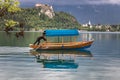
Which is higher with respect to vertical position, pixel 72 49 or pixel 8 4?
pixel 8 4

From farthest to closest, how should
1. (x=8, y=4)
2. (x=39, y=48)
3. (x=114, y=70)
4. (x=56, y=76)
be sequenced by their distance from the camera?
(x=39, y=48)
(x=114, y=70)
(x=56, y=76)
(x=8, y=4)

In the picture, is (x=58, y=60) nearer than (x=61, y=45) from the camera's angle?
Yes

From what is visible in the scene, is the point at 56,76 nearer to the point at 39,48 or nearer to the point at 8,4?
the point at 8,4

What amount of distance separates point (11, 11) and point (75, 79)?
7.61 metres

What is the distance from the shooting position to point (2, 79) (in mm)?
31297

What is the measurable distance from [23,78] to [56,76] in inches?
127

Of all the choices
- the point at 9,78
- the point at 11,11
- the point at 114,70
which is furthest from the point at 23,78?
the point at 114,70

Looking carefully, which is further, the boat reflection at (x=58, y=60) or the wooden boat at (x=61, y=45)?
the wooden boat at (x=61, y=45)

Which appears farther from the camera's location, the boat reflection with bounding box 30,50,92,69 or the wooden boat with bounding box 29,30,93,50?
the wooden boat with bounding box 29,30,93,50

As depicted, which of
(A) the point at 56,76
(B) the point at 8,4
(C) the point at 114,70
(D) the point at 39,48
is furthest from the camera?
(D) the point at 39,48

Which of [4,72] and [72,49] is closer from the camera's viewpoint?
[4,72]

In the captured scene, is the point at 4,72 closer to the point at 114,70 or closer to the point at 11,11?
the point at 11,11

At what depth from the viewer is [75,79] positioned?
105 feet

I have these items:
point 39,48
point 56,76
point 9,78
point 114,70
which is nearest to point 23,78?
point 9,78
